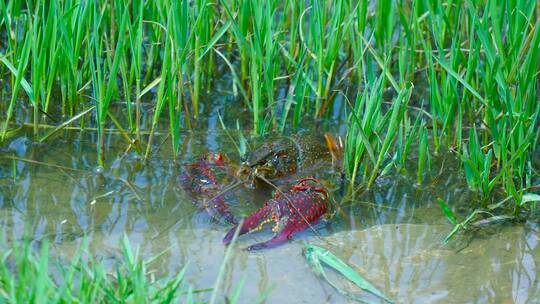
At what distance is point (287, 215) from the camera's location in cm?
397

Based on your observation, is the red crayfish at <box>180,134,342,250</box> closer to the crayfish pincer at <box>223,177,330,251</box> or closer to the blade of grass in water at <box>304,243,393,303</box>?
the crayfish pincer at <box>223,177,330,251</box>

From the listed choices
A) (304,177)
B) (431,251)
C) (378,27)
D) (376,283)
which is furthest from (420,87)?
(376,283)

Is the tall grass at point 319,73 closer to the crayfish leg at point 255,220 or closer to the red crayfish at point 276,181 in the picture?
the red crayfish at point 276,181

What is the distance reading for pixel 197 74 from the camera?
4.64 meters

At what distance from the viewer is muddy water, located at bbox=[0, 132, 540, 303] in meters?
3.65

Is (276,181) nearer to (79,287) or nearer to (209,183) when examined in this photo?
(209,183)

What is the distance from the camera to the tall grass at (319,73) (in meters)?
4.16

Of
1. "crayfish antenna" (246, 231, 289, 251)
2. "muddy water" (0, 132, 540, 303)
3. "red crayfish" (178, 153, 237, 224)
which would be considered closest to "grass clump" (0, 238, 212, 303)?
"muddy water" (0, 132, 540, 303)

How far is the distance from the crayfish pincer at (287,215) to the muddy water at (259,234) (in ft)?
0.15

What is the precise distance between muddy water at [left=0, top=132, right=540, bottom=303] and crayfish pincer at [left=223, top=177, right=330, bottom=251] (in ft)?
0.15

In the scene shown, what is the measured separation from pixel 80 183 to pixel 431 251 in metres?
1.66

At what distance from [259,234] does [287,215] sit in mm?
150

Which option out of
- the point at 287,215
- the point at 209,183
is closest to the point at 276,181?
the point at 209,183

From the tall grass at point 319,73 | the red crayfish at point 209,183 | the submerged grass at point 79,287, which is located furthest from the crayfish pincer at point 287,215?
the submerged grass at point 79,287
